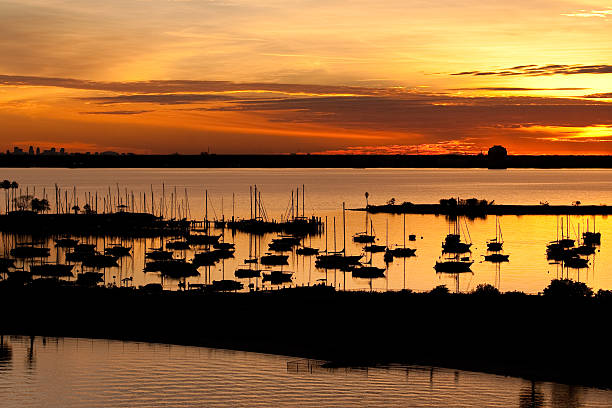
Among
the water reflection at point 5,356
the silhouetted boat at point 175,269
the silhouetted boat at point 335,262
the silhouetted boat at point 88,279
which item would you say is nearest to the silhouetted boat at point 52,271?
the silhouetted boat at point 88,279

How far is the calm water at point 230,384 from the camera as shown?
105 ft

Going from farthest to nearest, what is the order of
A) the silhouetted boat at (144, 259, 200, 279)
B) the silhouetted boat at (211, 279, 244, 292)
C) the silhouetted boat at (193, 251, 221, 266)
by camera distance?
the silhouetted boat at (193, 251, 221, 266) < the silhouetted boat at (144, 259, 200, 279) < the silhouetted boat at (211, 279, 244, 292)

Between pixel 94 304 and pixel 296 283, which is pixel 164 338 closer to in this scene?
pixel 94 304

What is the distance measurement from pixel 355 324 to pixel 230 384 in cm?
809

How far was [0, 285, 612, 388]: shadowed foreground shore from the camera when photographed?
1422 inches

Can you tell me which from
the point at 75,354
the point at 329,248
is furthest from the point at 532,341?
the point at 329,248

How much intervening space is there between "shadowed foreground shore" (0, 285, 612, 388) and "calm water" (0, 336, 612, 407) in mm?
1300

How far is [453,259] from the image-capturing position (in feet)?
254

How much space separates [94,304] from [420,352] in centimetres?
1852

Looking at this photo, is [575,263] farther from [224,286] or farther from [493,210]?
[493,210]

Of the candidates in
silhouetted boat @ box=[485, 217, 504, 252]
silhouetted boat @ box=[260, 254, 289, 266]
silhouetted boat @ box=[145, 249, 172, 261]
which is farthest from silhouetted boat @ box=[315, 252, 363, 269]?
silhouetted boat @ box=[485, 217, 504, 252]

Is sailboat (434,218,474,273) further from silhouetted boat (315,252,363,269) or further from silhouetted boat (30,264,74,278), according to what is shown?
silhouetted boat (30,264,74,278)

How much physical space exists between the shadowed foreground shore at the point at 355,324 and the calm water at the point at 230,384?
130 centimetres

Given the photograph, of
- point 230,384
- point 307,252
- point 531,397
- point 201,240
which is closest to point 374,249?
point 307,252
